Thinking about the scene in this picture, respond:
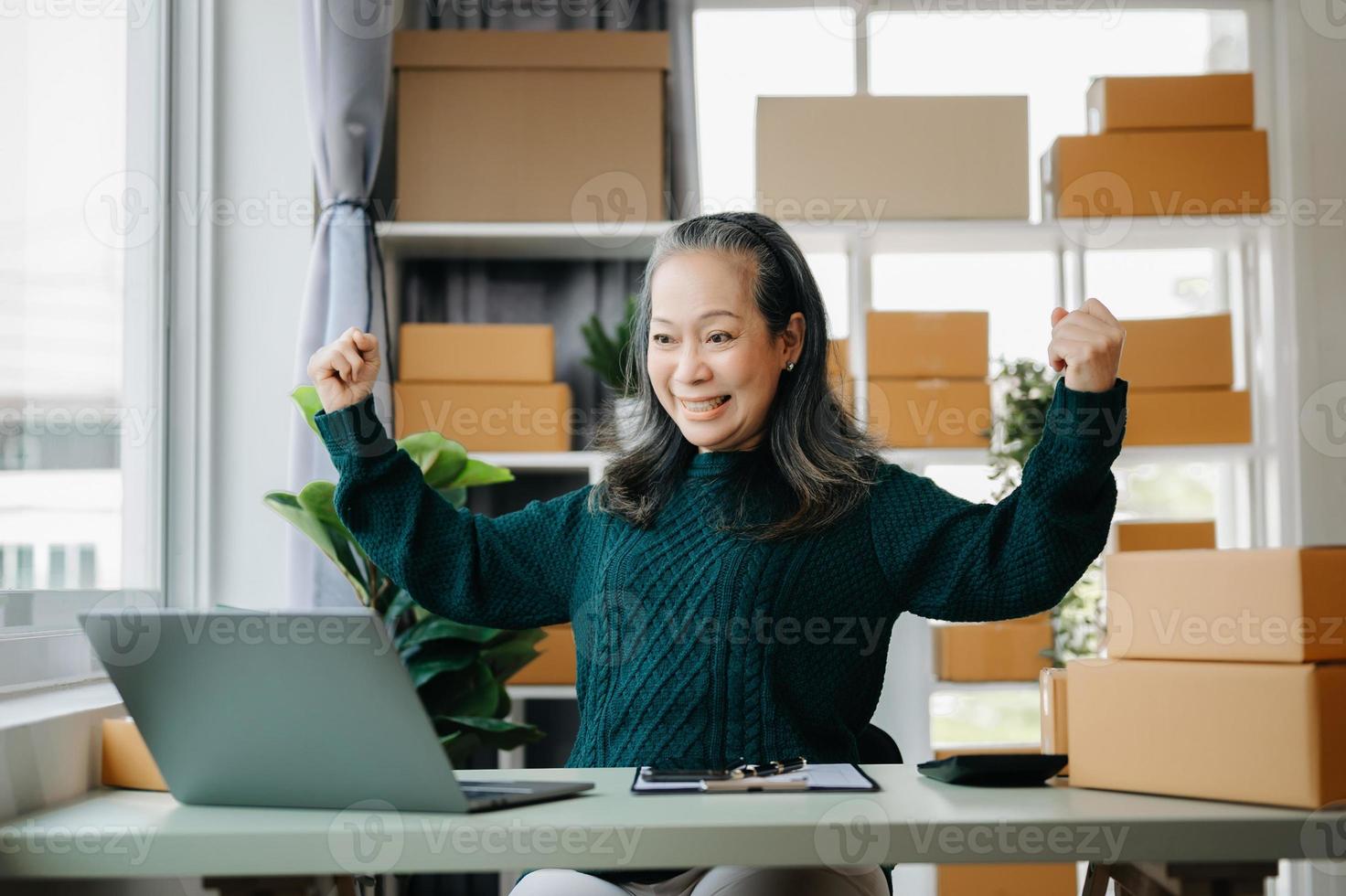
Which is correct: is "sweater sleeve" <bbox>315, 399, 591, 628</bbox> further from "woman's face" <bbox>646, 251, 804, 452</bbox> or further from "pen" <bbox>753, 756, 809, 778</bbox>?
"pen" <bbox>753, 756, 809, 778</bbox>

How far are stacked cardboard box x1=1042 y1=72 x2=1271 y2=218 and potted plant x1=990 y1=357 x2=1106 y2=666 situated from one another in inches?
15.6

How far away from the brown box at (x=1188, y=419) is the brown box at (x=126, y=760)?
89.9 inches

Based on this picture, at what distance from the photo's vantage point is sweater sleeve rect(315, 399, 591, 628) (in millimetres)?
1434

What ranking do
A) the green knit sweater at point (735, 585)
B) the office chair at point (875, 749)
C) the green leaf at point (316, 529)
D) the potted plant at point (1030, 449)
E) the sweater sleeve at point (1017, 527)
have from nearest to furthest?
the sweater sleeve at point (1017, 527), the green knit sweater at point (735, 585), the office chair at point (875, 749), the green leaf at point (316, 529), the potted plant at point (1030, 449)

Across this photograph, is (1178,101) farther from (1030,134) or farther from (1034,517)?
(1034,517)

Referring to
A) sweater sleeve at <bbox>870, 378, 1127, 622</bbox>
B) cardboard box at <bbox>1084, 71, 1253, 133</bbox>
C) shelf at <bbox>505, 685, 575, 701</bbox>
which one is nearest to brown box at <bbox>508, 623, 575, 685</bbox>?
shelf at <bbox>505, 685, 575, 701</bbox>

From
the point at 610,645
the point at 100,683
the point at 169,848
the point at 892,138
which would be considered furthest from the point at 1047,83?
the point at 169,848

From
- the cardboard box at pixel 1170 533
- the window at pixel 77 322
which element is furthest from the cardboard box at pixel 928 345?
the window at pixel 77 322

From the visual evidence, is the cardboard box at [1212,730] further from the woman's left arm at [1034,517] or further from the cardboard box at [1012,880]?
the cardboard box at [1012,880]

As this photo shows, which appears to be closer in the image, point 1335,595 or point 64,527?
point 1335,595

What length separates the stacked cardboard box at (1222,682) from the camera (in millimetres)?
1009

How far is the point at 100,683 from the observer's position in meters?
1.78

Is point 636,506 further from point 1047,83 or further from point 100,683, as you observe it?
point 1047,83

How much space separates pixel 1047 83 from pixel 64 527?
8.90ft
